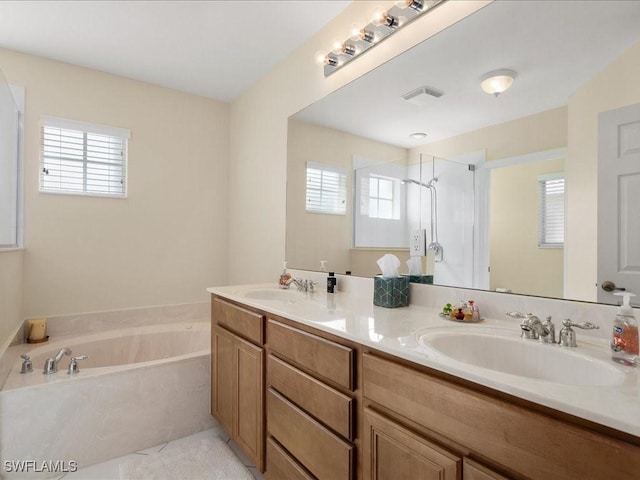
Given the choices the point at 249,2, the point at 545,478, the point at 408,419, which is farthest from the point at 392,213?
the point at 249,2

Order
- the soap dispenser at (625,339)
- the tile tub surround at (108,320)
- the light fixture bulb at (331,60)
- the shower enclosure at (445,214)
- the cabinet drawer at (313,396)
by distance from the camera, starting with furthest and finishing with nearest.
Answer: the tile tub surround at (108,320) → the light fixture bulb at (331,60) → the shower enclosure at (445,214) → the cabinet drawer at (313,396) → the soap dispenser at (625,339)

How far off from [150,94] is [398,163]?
7.92 feet

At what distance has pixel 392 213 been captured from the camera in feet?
5.91

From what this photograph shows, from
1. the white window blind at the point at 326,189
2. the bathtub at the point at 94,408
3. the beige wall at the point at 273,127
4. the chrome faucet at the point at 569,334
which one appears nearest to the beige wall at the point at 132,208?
the beige wall at the point at 273,127

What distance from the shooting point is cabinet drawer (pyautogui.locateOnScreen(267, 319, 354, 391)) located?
3.61ft

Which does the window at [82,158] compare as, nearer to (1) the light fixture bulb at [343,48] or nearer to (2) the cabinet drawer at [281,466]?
(1) the light fixture bulb at [343,48]

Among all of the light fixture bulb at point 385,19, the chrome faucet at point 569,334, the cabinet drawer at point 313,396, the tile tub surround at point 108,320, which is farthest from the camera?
the tile tub surround at point 108,320

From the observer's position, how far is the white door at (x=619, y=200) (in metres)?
0.95

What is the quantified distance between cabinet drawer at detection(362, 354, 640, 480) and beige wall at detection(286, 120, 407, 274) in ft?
3.52

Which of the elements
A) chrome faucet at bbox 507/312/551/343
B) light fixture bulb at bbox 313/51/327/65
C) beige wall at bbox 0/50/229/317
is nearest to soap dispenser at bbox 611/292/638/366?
chrome faucet at bbox 507/312/551/343

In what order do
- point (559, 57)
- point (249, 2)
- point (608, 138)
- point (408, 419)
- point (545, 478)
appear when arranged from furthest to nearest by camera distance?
point (249, 2) < point (559, 57) < point (608, 138) < point (408, 419) < point (545, 478)

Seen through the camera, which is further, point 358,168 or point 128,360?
point 128,360

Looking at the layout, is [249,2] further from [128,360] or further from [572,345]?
[128,360]

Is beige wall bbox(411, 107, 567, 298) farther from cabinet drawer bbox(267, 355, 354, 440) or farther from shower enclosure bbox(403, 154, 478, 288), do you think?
cabinet drawer bbox(267, 355, 354, 440)
